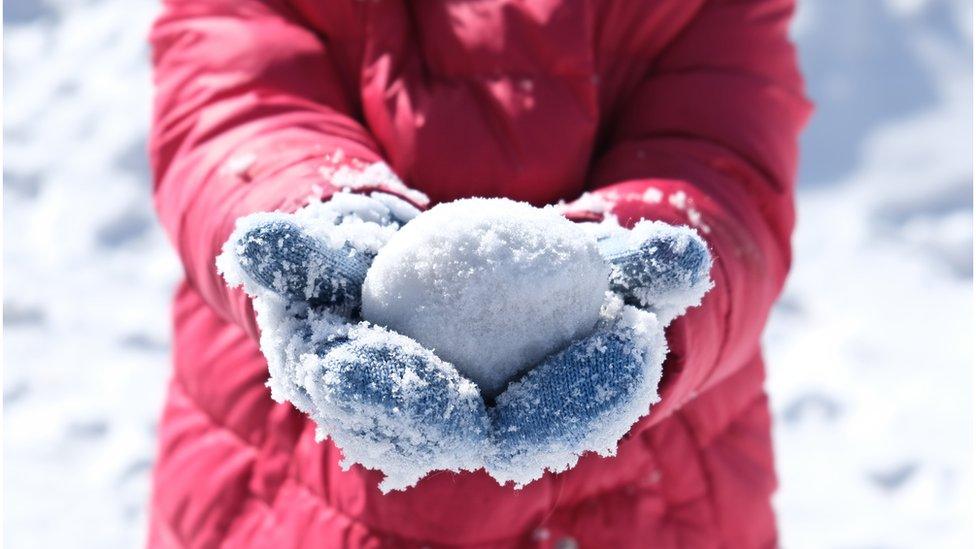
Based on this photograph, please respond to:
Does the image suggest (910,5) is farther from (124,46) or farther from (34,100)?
(34,100)

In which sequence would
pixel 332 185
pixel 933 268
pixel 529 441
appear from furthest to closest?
pixel 933 268 → pixel 332 185 → pixel 529 441

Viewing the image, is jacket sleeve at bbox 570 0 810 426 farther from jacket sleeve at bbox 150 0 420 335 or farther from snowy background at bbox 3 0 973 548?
snowy background at bbox 3 0 973 548

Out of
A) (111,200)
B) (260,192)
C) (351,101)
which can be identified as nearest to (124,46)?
(111,200)

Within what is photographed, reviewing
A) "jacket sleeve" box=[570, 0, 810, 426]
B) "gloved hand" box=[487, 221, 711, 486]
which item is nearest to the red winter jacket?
"jacket sleeve" box=[570, 0, 810, 426]

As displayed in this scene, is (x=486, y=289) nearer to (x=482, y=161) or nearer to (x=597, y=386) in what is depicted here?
(x=597, y=386)

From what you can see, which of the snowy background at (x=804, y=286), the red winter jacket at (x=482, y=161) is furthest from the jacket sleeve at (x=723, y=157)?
the snowy background at (x=804, y=286)
